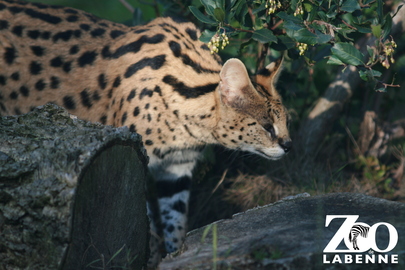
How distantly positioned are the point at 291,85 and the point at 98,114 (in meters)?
→ 1.85

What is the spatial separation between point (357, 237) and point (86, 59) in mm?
2701

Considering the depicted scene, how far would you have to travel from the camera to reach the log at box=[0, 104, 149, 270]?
2.53 meters

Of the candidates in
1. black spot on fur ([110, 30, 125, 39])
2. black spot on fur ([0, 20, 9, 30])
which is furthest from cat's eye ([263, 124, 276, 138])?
black spot on fur ([0, 20, 9, 30])

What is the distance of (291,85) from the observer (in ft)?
16.9

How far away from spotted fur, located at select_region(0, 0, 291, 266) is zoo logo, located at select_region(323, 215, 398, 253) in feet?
4.62

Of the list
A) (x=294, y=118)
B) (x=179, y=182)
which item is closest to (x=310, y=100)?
(x=294, y=118)

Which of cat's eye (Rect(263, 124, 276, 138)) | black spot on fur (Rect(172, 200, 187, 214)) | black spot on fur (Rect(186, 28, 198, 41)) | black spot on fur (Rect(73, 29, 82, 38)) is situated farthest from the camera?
black spot on fur (Rect(172, 200, 187, 214))

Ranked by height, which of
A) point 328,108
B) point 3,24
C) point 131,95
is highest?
point 3,24

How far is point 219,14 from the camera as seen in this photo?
3504 mm

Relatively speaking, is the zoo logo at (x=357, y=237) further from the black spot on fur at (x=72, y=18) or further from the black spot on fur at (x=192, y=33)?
the black spot on fur at (x=72, y=18)

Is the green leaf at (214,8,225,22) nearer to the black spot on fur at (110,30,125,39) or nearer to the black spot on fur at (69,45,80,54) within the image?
the black spot on fur at (110,30,125,39)

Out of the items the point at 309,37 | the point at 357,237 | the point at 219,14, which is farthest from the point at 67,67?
the point at 357,237

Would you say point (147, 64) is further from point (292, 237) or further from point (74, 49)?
point (292, 237)

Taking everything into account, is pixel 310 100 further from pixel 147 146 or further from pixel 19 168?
pixel 19 168
